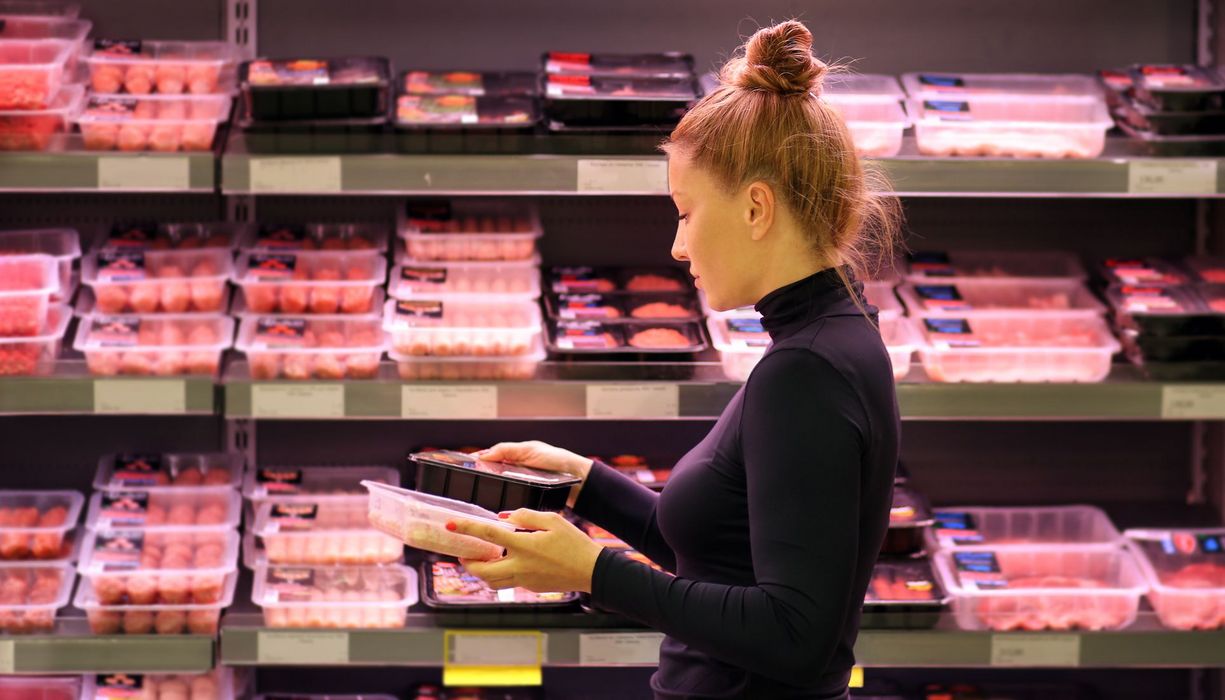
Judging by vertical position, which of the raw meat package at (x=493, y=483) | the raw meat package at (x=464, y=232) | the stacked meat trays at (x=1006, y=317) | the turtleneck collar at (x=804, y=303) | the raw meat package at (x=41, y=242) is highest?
the turtleneck collar at (x=804, y=303)

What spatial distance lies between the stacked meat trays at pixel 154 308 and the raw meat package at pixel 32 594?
434 millimetres

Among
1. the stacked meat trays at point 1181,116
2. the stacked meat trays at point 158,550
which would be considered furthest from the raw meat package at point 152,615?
the stacked meat trays at point 1181,116

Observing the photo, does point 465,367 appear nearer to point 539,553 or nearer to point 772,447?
point 539,553

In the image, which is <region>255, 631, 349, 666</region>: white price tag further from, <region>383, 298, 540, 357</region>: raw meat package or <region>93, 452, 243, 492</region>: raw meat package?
<region>383, 298, 540, 357</region>: raw meat package

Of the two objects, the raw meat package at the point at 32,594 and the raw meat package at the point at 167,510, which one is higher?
the raw meat package at the point at 167,510

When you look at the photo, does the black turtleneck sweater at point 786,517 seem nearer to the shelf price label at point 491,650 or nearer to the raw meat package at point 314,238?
the shelf price label at point 491,650

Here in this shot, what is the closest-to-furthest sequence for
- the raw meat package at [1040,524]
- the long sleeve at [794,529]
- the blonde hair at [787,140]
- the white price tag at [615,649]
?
the long sleeve at [794,529], the blonde hair at [787,140], the white price tag at [615,649], the raw meat package at [1040,524]

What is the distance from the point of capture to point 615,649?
2760 millimetres

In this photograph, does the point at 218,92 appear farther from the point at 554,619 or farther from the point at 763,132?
the point at 763,132

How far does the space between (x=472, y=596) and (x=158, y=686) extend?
700 mm

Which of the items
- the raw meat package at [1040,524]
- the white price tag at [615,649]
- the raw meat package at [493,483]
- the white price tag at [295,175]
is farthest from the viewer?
the raw meat package at [1040,524]

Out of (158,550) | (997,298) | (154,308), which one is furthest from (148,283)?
(997,298)

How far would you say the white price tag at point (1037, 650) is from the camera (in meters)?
2.78

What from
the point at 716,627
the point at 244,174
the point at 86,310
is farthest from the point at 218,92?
the point at 716,627
